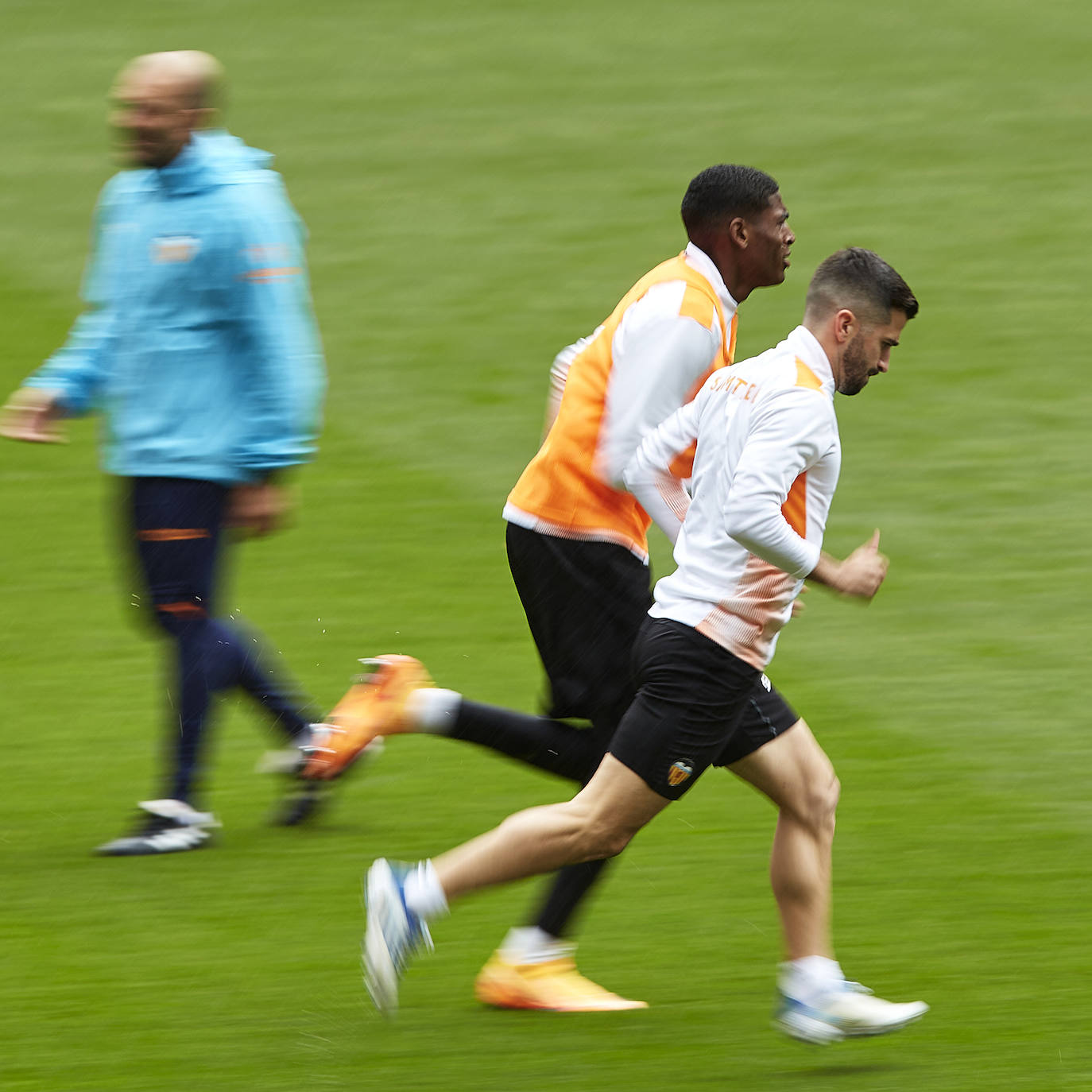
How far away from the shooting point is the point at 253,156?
632 cm

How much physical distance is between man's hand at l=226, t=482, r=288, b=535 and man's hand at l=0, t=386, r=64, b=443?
569 mm

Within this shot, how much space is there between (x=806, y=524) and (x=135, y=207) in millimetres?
2446

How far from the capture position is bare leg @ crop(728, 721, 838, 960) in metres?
4.82

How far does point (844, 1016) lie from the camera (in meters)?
4.69

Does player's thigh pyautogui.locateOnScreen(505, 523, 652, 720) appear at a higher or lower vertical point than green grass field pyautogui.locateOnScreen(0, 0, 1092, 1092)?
higher

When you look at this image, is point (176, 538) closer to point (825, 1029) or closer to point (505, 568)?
point (825, 1029)

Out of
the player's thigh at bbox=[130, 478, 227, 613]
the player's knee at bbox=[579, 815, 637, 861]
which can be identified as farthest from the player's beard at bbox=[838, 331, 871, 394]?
the player's thigh at bbox=[130, 478, 227, 613]

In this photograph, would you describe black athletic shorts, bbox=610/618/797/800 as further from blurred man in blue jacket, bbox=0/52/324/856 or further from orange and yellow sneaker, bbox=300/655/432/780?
blurred man in blue jacket, bbox=0/52/324/856

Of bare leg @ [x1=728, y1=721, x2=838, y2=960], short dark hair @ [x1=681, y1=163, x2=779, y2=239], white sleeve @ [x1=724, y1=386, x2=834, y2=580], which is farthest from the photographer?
short dark hair @ [x1=681, y1=163, x2=779, y2=239]

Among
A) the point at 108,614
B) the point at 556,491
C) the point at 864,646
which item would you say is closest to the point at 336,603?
the point at 108,614

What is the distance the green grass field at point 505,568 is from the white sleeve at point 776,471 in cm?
115

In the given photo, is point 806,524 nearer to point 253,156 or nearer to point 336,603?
point 253,156

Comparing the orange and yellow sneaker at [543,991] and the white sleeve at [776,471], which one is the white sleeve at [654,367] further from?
the orange and yellow sneaker at [543,991]

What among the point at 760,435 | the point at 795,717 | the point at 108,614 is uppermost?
the point at 760,435
